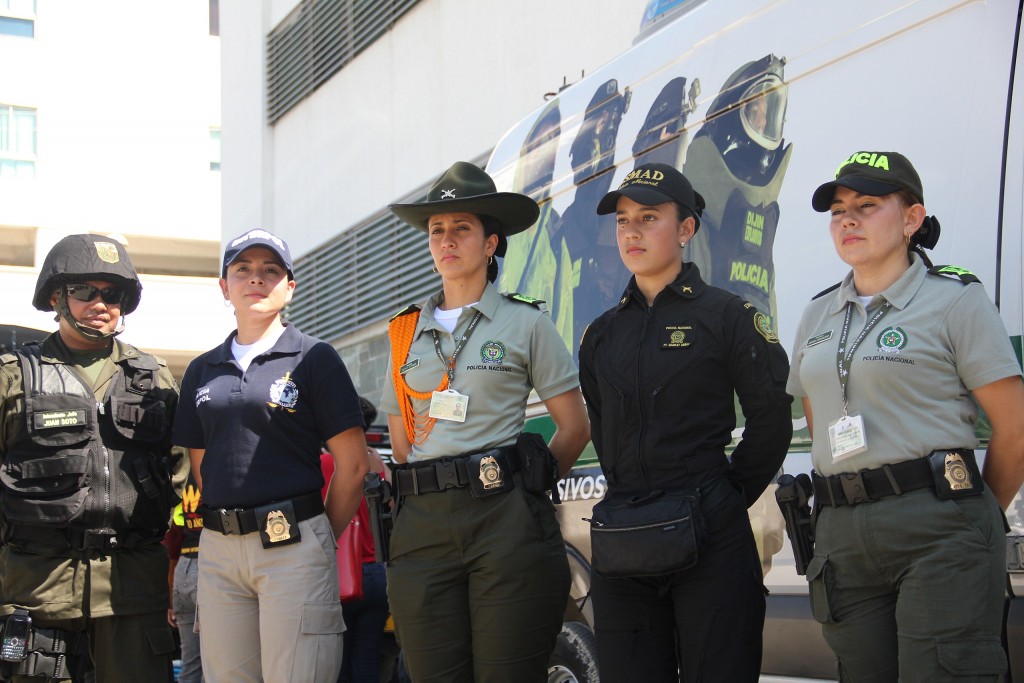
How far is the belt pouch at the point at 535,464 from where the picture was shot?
3561 millimetres

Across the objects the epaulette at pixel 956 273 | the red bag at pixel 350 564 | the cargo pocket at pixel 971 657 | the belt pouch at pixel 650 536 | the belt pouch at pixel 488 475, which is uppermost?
the epaulette at pixel 956 273

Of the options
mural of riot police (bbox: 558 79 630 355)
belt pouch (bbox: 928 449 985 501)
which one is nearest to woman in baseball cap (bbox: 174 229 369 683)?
mural of riot police (bbox: 558 79 630 355)

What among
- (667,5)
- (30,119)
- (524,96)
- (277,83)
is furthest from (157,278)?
(667,5)

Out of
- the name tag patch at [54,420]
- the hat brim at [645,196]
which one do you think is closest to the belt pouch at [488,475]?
the hat brim at [645,196]

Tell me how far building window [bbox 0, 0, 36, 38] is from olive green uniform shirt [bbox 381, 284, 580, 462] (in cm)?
2564

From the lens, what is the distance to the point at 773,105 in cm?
381

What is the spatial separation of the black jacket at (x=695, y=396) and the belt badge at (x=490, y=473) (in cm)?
30

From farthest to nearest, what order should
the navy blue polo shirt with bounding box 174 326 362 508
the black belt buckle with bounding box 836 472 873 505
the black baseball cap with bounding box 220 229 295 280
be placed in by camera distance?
the black baseball cap with bounding box 220 229 295 280 < the navy blue polo shirt with bounding box 174 326 362 508 < the black belt buckle with bounding box 836 472 873 505

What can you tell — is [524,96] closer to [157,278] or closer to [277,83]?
[277,83]

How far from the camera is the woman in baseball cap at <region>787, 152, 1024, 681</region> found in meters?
2.83

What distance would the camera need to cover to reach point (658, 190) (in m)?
3.51

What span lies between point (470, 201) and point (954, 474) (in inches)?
64.1

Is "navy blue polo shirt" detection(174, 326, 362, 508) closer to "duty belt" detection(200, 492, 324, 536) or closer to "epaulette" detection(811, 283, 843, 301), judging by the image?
"duty belt" detection(200, 492, 324, 536)

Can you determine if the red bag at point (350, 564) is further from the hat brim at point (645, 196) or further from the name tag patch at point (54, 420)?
the hat brim at point (645, 196)
